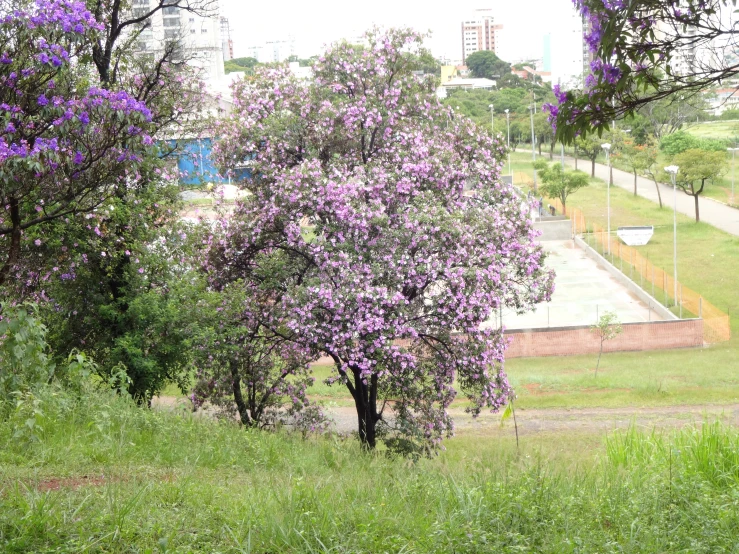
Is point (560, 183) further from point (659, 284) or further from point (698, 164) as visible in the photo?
point (659, 284)

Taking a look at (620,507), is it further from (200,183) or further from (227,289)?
(200,183)

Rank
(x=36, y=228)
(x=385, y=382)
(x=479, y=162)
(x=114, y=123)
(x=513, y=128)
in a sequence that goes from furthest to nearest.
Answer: (x=513, y=128) → (x=479, y=162) → (x=385, y=382) → (x=36, y=228) → (x=114, y=123)

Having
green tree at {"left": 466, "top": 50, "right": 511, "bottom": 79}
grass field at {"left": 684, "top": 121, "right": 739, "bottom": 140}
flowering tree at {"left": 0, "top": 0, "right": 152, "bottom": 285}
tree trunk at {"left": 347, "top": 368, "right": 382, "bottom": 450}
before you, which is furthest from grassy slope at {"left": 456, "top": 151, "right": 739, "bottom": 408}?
green tree at {"left": 466, "top": 50, "right": 511, "bottom": 79}

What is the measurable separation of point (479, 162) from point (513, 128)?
213ft

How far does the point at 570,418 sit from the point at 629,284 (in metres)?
14.5

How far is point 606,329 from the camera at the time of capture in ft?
75.3

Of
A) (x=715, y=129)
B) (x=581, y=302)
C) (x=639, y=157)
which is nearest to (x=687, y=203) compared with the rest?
(x=639, y=157)

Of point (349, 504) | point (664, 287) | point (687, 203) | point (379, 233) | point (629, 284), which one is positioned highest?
point (379, 233)

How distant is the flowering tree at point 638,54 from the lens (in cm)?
502

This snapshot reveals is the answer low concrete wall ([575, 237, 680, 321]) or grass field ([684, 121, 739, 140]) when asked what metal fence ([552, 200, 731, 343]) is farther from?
grass field ([684, 121, 739, 140])

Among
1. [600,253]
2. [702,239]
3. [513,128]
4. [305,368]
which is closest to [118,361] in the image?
[305,368]

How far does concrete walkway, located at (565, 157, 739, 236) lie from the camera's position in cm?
4206

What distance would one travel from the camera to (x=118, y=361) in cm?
1105

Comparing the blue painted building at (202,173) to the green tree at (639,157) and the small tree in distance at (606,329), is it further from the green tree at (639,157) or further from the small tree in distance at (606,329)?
the green tree at (639,157)
